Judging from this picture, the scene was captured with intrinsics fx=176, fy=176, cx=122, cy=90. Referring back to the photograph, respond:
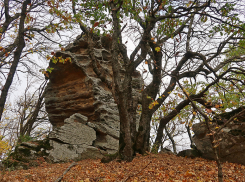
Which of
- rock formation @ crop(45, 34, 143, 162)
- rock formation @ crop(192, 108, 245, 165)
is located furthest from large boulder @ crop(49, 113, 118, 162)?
rock formation @ crop(192, 108, 245, 165)

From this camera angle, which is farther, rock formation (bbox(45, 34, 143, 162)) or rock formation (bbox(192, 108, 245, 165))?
rock formation (bbox(45, 34, 143, 162))

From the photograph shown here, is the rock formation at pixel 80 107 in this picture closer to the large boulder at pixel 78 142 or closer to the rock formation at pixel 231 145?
the large boulder at pixel 78 142

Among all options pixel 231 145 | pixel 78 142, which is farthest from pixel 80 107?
pixel 231 145

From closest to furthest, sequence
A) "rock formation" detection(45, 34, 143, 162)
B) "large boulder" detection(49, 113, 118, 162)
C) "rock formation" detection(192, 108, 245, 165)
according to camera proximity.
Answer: "rock formation" detection(192, 108, 245, 165)
"large boulder" detection(49, 113, 118, 162)
"rock formation" detection(45, 34, 143, 162)

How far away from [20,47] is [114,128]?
643cm

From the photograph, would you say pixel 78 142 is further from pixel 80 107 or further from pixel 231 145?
pixel 231 145

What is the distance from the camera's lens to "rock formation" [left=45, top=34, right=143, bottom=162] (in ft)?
28.9

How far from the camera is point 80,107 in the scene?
10.9 metres

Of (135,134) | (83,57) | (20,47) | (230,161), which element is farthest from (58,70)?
(230,161)

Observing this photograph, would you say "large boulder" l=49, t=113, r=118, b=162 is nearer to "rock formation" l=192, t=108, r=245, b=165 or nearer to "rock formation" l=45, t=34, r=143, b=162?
"rock formation" l=45, t=34, r=143, b=162

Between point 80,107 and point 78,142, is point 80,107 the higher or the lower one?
the higher one

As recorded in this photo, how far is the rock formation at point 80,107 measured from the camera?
882 centimetres

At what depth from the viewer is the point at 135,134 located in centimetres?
841

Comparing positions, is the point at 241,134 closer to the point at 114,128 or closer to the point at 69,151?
the point at 114,128
